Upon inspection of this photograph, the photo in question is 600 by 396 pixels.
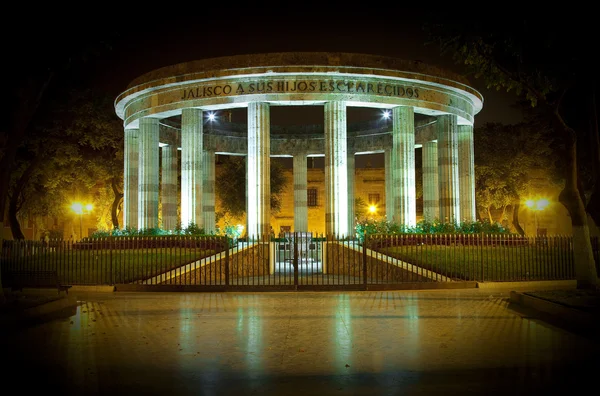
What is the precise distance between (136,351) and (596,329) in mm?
7508

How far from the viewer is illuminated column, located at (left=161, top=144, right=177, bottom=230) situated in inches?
1204

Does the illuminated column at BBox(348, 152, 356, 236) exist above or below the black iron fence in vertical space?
above

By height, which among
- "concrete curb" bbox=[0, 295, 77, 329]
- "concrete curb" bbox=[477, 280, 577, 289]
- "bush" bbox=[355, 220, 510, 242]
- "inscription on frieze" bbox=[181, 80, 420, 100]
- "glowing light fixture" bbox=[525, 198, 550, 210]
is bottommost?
"concrete curb" bbox=[477, 280, 577, 289]

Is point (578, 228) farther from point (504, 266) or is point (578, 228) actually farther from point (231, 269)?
point (231, 269)

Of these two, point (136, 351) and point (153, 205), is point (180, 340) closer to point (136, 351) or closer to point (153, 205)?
point (136, 351)

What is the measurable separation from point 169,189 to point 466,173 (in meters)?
16.1

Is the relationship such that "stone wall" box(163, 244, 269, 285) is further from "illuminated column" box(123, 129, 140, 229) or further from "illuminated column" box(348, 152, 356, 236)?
"illuminated column" box(348, 152, 356, 236)

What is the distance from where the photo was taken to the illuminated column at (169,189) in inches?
1204

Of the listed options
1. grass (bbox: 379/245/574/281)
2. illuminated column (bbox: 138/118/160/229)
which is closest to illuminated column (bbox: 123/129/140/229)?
illuminated column (bbox: 138/118/160/229)

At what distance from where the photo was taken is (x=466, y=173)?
3195 centimetres

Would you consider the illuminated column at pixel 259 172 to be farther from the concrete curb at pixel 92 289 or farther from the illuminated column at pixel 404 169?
the concrete curb at pixel 92 289

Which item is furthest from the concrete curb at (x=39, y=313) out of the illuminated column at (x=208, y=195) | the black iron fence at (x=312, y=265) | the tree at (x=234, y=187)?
the tree at (x=234, y=187)

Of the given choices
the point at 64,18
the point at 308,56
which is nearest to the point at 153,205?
the point at 308,56

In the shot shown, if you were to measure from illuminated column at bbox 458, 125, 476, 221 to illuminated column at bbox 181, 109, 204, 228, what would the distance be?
548 inches
